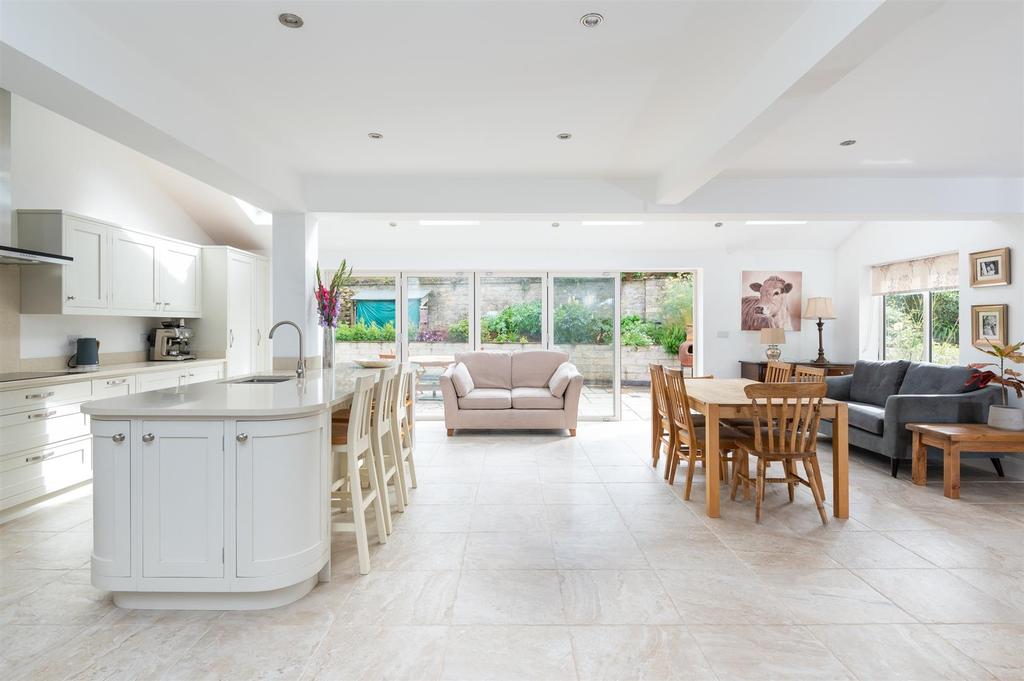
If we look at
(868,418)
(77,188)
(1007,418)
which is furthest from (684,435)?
(77,188)

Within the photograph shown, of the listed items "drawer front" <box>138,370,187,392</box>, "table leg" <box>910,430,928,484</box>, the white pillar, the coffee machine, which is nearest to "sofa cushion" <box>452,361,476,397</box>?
the white pillar

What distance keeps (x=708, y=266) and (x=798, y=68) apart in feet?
17.2

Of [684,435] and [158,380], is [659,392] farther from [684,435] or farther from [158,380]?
[158,380]

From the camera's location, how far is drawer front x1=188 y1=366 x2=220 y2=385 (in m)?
5.50

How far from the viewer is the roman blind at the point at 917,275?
18.7 feet

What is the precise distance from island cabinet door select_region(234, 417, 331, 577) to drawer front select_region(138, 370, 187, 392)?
2.92 metres

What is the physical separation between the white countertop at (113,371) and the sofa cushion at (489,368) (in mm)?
2805

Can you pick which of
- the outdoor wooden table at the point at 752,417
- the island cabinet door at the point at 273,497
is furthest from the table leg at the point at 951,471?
the island cabinet door at the point at 273,497

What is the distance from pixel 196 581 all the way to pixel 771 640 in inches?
93.4

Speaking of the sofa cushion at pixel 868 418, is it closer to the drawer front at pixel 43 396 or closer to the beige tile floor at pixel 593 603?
the beige tile floor at pixel 593 603

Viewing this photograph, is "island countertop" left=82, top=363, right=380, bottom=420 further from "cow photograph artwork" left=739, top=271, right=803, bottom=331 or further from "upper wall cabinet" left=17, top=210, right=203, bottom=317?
"cow photograph artwork" left=739, top=271, right=803, bottom=331

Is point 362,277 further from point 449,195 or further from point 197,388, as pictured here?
point 197,388

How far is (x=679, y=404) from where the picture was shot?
4113 millimetres

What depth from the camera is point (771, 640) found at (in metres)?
2.15
